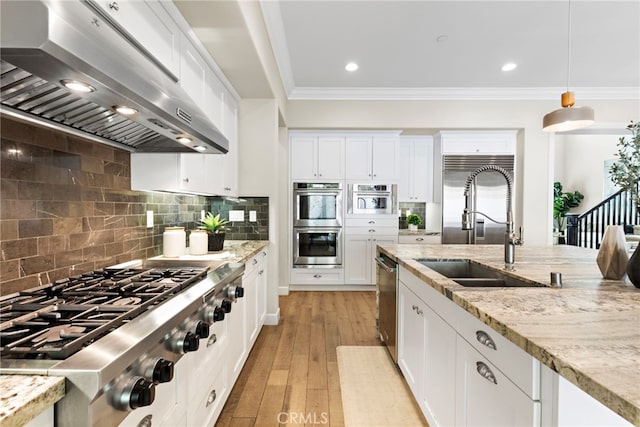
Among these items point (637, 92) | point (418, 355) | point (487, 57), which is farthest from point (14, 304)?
point (637, 92)

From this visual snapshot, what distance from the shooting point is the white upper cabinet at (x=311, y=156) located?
177 inches

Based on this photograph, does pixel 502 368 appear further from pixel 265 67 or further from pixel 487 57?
pixel 487 57

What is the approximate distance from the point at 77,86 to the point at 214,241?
1.69 m

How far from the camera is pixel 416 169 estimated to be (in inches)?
196

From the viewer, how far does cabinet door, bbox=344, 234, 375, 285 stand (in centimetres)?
453

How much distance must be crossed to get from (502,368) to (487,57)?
3.53 m

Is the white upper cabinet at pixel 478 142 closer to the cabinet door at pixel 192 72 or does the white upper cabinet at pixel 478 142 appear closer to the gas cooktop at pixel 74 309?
the cabinet door at pixel 192 72

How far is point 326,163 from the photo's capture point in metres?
4.50

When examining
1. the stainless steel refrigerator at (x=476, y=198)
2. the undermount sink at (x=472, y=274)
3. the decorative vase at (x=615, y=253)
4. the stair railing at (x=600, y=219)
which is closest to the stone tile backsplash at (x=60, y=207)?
the undermount sink at (x=472, y=274)

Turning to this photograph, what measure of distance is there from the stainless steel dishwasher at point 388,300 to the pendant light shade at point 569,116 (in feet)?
5.36

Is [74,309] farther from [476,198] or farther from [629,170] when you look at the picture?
[476,198]

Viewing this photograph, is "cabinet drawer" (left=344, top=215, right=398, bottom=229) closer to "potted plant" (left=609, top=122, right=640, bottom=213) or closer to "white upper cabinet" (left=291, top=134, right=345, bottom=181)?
"white upper cabinet" (left=291, top=134, right=345, bottom=181)

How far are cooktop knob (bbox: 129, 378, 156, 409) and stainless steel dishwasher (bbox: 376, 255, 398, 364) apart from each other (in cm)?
171

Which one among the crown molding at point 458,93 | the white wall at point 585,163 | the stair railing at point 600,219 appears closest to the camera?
the crown molding at point 458,93
